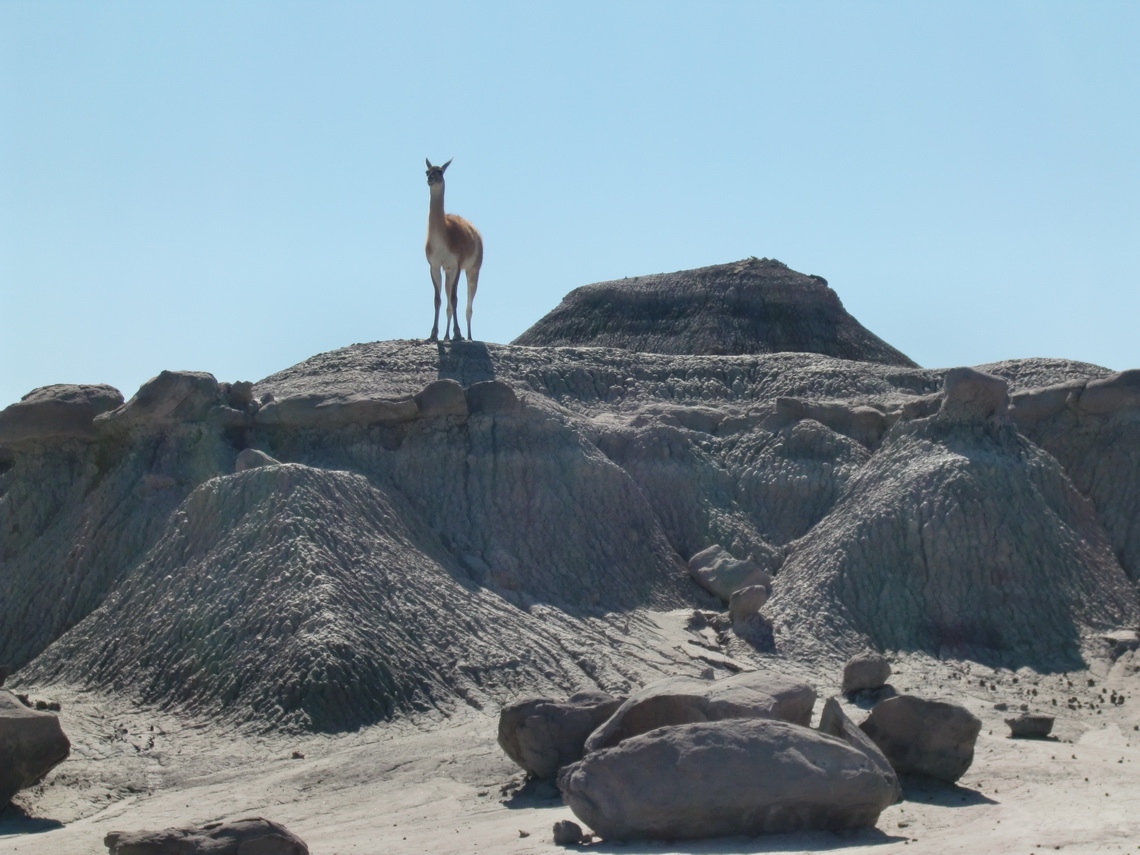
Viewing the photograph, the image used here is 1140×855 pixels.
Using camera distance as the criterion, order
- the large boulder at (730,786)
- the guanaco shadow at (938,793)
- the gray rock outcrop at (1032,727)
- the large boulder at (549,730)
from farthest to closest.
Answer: the gray rock outcrop at (1032,727) → the large boulder at (549,730) → the guanaco shadow at (938,793) → the large boulder at (730,786)

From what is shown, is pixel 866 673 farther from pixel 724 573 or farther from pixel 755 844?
pixel 755 844

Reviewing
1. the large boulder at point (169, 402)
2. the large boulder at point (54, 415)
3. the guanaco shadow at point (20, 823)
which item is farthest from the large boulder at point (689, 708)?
the large boulder at point (54, 415)

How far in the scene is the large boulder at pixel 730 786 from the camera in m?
11.7

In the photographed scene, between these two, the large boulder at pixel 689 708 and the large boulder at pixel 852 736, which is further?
the large boulder at pixel 689 708

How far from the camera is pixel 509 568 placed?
70.4 feet

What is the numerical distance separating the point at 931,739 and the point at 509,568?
27.6 feet

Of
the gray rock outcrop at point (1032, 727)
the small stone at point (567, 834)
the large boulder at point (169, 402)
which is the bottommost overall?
the gray rock outcrop at point (1032, 727)

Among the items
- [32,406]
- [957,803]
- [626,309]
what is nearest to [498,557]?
[32,406]

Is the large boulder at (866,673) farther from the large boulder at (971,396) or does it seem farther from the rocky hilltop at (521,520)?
the large boulder at (971,396)

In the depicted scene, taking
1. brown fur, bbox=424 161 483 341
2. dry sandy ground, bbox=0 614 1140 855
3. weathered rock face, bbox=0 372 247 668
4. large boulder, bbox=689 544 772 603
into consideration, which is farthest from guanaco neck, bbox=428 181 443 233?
dry sandy ground, bbox=0 614 1140 855

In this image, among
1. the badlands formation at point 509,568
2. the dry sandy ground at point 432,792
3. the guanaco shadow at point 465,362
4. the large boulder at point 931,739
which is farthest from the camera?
the guanaco shadow at point 465,362

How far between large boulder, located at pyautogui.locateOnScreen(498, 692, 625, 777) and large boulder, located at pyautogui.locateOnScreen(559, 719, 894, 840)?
2.03 metres

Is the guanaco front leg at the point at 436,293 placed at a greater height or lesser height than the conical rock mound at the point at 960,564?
greater

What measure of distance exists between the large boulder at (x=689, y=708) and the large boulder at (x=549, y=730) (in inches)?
26.0
